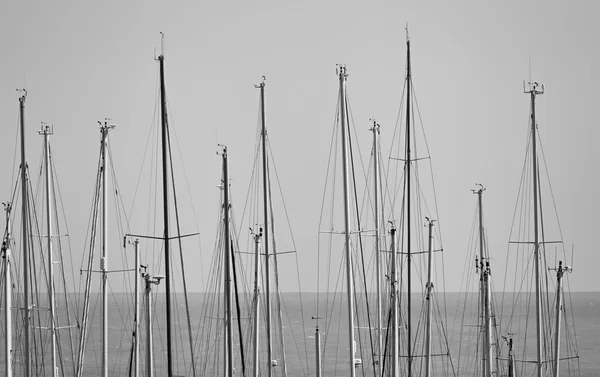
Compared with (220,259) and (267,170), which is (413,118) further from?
(220,259)

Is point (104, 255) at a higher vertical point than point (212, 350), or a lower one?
higher

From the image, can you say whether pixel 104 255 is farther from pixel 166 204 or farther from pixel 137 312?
pixel 166 204

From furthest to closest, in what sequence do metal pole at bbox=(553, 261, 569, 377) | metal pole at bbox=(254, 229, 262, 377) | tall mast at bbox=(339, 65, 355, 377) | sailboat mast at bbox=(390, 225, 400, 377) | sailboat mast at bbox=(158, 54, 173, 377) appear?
metal pole at bbox=(553, 261, 569, 377)
sailboat mast at bbox=(390, 225, 400, 377)
metal pole at bbox=(254, 229, 262, 377)
tall mast at bbox=(339, 65, 355, 377)
sailboat mast at bbox=(158, 54, 173, 377)

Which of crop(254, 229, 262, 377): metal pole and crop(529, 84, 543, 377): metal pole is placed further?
crop(529, 84, 543, 377): metal pole

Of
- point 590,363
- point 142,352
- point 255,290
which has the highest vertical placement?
point 255,290

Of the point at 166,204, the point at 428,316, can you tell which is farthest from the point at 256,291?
the point at 166,204

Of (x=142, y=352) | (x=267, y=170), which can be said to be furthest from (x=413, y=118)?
(x=142, y=352)

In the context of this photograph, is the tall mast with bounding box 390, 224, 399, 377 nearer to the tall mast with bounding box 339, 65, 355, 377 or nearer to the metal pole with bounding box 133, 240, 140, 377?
the tall mast with bounding box 339, 65, 355, 377

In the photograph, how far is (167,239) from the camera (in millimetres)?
18391

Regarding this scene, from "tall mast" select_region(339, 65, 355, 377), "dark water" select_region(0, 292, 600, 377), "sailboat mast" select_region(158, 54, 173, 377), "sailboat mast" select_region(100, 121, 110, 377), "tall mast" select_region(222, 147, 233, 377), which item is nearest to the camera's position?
"sailboat mast" select_region(158, 54, 173, 377)

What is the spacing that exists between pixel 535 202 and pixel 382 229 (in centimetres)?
501

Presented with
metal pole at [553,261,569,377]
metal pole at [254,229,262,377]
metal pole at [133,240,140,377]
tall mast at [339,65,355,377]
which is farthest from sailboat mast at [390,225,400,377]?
metal pole at [133,240,140,377]

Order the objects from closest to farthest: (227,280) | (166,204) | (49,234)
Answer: (166,204)
(227,280)
(49,234)

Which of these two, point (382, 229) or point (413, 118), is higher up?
point (413, 118)
